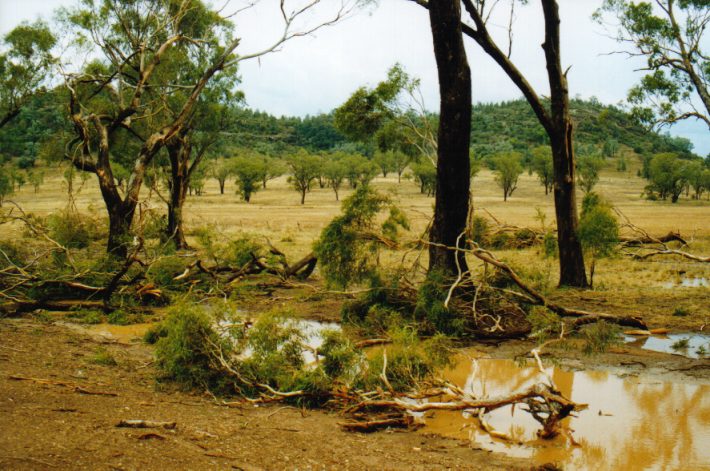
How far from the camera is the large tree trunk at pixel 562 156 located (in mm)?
15703

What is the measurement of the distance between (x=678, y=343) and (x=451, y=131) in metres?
5.37

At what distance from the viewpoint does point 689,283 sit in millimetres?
18469

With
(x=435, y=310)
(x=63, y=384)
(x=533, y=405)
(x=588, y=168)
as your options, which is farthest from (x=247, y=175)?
(x=533, y=405)

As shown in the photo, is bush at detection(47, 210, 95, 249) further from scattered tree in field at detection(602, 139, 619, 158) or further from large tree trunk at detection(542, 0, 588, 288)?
scattered tree in field at detection(602, 139, 619, 158)

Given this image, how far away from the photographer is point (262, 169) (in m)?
68.9

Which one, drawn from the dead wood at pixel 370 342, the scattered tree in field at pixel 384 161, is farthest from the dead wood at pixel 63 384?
the scattered tree in field at pixel 384 161

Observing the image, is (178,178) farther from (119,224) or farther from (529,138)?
(529,138)

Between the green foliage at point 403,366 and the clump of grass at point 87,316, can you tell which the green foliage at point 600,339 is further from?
the clump of grass at point 87,316

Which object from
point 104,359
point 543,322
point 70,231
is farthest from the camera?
point 70,231

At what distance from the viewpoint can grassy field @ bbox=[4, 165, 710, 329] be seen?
49.0ft

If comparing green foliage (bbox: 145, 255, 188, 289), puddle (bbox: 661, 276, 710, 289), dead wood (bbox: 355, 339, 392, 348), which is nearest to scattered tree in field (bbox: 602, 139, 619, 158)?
puddle (bbox: 661, 276, 710, 289)

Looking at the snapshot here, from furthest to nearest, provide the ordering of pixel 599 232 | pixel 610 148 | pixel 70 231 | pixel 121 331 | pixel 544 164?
1. pixel 610 148
2. pixel 544 164
3. pixel 70 231
4. pixel 599 232
5. pixel 121 331

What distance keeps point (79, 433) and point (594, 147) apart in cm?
10135

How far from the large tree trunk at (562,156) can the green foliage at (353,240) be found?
15.0 feet
